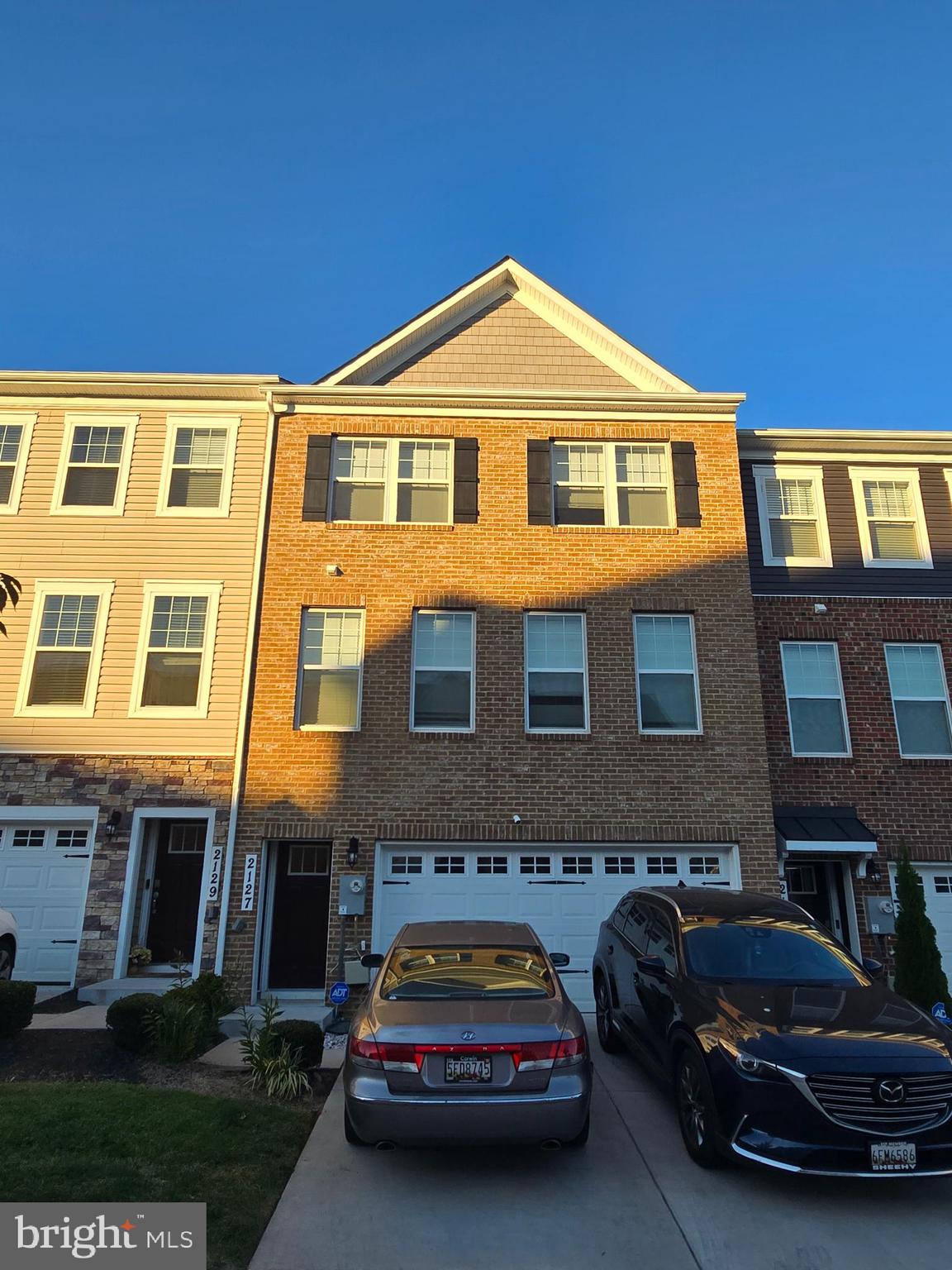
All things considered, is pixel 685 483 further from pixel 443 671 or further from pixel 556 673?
pixel 443 671

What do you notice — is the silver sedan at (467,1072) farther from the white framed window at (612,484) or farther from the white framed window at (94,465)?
the white framed window at (94,465)

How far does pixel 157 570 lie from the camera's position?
488 inches

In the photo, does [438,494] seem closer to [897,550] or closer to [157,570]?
[157,570]

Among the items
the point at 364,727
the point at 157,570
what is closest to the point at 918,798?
the point at 364,727

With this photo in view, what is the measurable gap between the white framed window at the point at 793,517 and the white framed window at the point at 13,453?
482 inches

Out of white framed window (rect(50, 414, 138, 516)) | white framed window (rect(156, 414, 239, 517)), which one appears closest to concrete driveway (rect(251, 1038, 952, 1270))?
white framed window (rect(156, 414, 239, 517))

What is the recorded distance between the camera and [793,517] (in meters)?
13.8

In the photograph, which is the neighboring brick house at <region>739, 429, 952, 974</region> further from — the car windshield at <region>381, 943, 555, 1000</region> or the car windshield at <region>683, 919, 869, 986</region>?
the car windshield at <region>381, 943, 555, 1000</region>

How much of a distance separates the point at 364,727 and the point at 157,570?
13.7 ft

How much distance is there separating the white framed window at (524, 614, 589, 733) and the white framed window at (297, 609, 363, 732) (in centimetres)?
258

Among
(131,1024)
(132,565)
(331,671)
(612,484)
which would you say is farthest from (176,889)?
(612,484)

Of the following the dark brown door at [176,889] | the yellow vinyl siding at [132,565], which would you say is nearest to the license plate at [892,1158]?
the yellow vinyl siding at [132,565]

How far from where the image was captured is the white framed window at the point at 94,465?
41.9 ft

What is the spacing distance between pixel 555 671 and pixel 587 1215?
26.0ft
